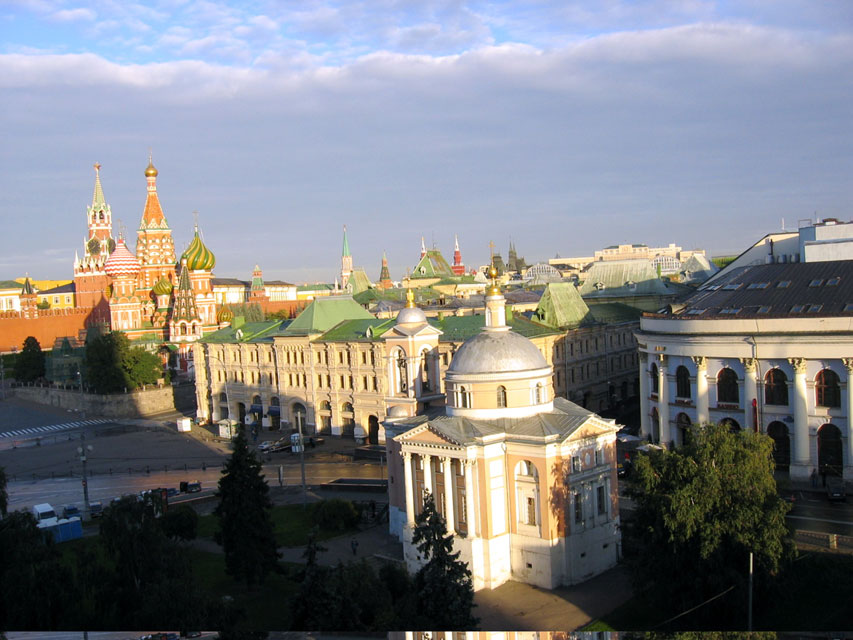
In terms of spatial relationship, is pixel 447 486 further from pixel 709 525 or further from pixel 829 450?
pixel 829 450

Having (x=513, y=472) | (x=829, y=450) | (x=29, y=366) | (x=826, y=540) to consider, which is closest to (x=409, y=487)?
(x=513, y=472)

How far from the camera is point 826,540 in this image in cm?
3581

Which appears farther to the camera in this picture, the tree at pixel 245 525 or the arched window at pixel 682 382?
the arched window at pixel 682 382

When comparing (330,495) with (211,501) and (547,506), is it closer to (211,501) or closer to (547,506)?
(211,501)

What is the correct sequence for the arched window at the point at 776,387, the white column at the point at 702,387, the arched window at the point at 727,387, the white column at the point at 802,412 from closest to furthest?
the white column at the point at 802,412 → the arched window at the point at 776,387 → the arched window at the point at 727,387 → the white column at the point at 702,387

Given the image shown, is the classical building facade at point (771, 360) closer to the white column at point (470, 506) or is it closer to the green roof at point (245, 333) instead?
the white column at point (470, 506)

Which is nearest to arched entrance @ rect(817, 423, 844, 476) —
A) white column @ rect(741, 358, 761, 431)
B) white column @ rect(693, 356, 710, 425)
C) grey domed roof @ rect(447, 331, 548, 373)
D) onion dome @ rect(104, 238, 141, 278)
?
white column @ rect(741, 358, 761, 431)

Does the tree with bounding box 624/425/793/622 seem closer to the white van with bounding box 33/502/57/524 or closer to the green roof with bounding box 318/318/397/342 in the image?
the white van with bounding box 33/502/57/524

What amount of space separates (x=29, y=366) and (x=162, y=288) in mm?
20860

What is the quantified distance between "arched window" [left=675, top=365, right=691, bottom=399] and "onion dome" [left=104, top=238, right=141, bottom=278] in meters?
94.5

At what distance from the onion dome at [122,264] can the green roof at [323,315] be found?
59318mm

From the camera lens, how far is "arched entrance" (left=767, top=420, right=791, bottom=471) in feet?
160

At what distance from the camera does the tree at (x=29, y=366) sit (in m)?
118

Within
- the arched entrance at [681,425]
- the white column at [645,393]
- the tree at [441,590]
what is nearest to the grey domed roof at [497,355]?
the tree at [441,590]
